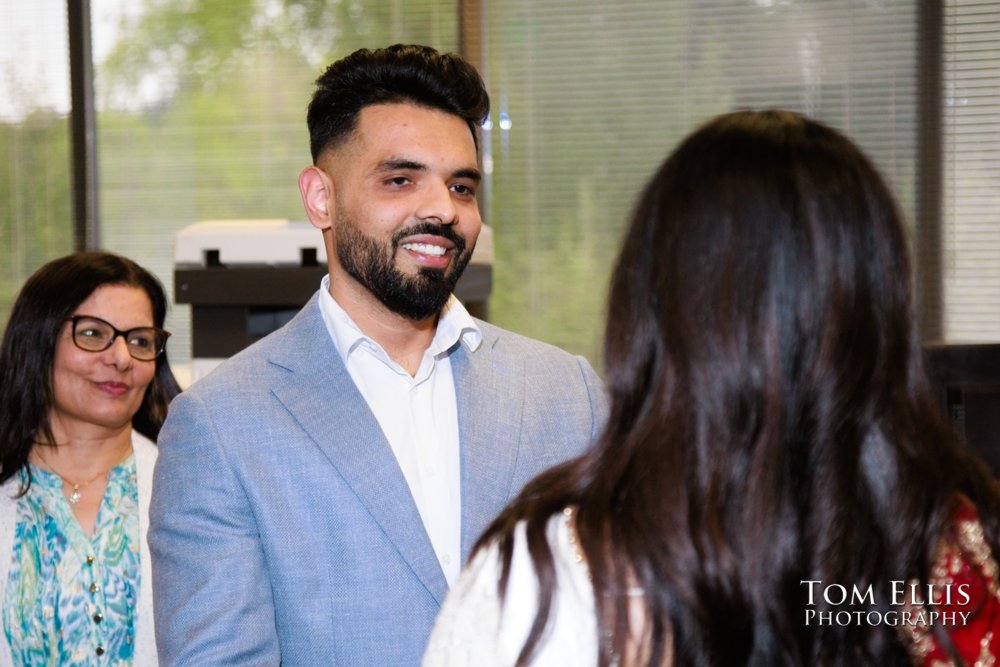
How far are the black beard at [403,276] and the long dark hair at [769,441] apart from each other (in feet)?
2.59

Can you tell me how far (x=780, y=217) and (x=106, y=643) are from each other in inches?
63.5

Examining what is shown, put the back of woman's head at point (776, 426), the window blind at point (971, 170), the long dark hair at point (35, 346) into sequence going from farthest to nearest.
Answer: the window blind at point (971, 170)
the long dark hair at point (35, 346)
the back of woman's head at point (776, 426)

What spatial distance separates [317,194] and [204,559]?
634mm

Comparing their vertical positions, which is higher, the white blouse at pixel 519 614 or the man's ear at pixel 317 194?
the man's ear at pixel 317 194

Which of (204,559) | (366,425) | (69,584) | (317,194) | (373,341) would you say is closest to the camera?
(204,559)

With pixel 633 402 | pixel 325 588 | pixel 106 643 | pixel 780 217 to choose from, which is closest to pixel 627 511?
pixel 633 402

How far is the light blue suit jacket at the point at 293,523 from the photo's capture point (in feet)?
4.82

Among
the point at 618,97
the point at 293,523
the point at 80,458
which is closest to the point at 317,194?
the point at 293,523

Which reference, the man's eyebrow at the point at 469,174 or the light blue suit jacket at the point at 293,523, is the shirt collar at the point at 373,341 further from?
the man's eyebrow at the point at 469,174

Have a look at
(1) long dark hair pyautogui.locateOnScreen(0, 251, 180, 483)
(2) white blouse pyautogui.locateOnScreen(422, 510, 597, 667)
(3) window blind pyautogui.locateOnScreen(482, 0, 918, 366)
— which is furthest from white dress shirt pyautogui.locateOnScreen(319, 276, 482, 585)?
(3) window blind pyautogui.locateOnScreen(482, 0, 918, 366)

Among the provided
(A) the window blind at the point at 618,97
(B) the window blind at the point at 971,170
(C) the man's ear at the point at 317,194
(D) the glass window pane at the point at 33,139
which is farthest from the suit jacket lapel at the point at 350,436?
(D) the glass window pane at the point at 33,139

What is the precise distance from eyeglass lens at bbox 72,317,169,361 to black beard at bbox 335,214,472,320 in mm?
789

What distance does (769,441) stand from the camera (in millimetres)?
866

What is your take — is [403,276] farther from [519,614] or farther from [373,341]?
[519,614]
